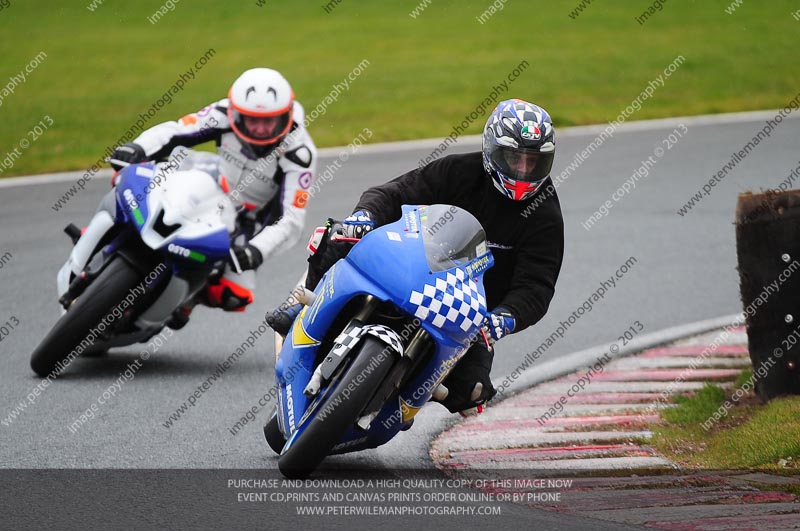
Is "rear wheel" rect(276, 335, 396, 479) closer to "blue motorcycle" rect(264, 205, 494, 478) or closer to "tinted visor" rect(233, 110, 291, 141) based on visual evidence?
"blue motorcycle" rect(264, 205, 494, 478)

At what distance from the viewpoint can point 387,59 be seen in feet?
75.3

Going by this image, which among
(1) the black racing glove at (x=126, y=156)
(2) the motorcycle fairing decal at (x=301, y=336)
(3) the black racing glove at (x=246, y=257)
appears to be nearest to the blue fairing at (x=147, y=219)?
(3) the black racing glove at (x=246, y=257)

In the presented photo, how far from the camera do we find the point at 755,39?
80.6ft

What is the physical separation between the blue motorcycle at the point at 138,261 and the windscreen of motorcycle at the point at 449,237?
2.45 m

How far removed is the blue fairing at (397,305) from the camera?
544 centimetres

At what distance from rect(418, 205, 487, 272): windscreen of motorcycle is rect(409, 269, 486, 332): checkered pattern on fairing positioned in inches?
2.8

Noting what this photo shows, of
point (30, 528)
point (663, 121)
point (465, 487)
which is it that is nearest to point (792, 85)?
point (663, 121)

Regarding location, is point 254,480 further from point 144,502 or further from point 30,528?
point 30,528

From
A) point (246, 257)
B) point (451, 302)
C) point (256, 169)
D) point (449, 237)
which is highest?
point (449, 237)

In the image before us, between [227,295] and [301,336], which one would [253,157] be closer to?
[227,295]

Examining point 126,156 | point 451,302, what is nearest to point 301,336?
point 451,302

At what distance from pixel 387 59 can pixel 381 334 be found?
59.4ft

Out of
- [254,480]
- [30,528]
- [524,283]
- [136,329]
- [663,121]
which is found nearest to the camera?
[30,528]

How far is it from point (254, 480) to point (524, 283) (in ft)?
5.40
